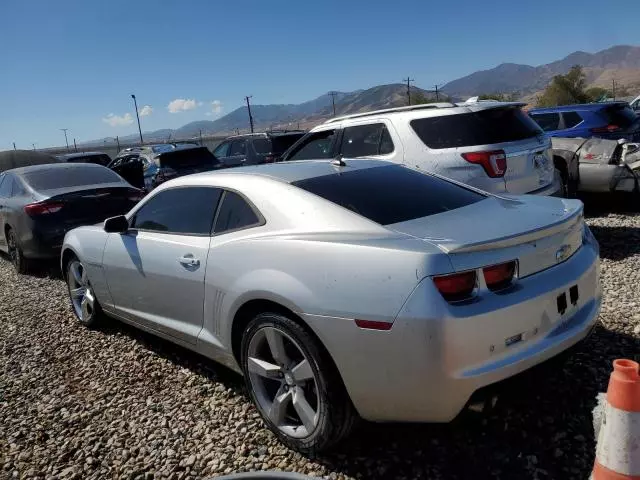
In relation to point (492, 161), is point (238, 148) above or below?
above

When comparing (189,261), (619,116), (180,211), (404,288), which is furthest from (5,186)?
(619,116)

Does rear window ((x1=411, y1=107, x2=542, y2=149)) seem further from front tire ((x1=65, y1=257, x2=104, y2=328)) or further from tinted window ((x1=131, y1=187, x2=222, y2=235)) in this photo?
front tire ((x1=65, y1=257, x2=104, y2=328))

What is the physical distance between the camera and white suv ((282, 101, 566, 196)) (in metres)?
5.48

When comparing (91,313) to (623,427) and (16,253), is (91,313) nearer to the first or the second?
(16,253)

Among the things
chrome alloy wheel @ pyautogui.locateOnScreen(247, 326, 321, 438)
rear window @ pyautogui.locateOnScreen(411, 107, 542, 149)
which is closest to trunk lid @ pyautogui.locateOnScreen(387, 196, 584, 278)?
chrome alloy wheel @ pyautogui.locateOnScreen(247, 326, 321, 438)

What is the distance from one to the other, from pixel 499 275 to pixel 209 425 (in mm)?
1880

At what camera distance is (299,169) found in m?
3.53

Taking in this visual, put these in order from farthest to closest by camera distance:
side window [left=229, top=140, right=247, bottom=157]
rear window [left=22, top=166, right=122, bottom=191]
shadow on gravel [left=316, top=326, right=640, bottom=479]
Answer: side window [left=229, top=140, right=247, bottom=157]
rear window [left=22, top=166, right=122, bottom=191]
shadow on gravel [left=316, top=326, right=640, bottom=479]

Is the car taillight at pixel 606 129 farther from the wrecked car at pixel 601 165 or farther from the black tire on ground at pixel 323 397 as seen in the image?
the black tire on ground at pixel 323 397

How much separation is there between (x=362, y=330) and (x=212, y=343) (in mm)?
1242

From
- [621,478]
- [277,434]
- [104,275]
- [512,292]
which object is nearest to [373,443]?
[277,434]

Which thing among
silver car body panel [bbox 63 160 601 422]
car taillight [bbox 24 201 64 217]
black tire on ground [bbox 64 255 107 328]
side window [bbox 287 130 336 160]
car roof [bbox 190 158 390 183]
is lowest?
black tire on ground [bbox 64 255 107 328]

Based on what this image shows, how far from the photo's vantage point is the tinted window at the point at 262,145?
13.1m

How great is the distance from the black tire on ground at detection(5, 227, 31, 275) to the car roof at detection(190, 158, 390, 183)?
A: 5301 millimetres
